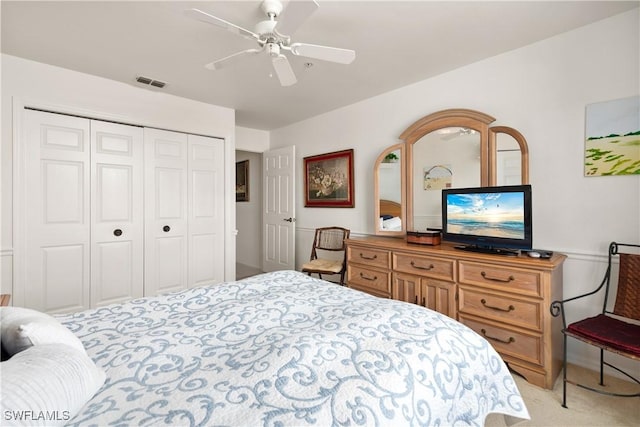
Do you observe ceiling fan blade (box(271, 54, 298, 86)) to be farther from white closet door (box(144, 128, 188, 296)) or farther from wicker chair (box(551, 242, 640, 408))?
wicker chair (box(551, 242, 640, 408))

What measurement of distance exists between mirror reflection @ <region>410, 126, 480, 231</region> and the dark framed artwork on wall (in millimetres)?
3595

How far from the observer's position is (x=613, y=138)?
2.03 m

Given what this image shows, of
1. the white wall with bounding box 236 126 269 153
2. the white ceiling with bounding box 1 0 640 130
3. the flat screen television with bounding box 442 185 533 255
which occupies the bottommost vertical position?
the flat screen television with bounding box 442 185 533 255

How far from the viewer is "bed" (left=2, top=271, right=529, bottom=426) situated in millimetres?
729

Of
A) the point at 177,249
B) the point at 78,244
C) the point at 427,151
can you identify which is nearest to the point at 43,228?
the point at 78,244

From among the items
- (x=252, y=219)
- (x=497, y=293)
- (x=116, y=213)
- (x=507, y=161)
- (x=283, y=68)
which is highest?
(x=283, y=68)

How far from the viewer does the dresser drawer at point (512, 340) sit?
76.5 inches

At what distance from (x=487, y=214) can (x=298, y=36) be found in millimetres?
2039

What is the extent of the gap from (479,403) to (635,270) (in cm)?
163

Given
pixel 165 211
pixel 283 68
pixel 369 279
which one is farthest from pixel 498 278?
pixel 165 211

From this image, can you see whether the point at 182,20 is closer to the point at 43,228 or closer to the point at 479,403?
the point at 43,228

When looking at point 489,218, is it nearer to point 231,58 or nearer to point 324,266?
point 324,266

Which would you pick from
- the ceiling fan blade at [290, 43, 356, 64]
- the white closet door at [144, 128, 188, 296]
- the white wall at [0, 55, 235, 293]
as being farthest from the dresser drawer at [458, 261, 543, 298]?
the white closet door at [144, 128, 188, 296]

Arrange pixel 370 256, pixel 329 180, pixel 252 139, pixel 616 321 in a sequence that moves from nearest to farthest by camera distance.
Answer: pixel 616 321 < pixel 370 256 < pixel 329 180 < pixel 252 139
